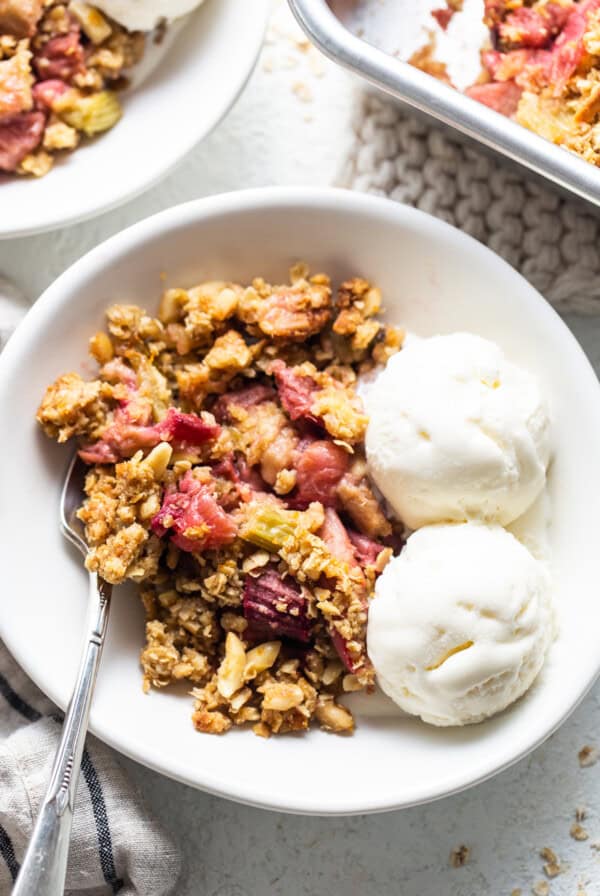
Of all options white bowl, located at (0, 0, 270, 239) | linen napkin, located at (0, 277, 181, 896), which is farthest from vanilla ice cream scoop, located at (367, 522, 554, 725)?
white bowl, located at (0, 0, 270, 239)

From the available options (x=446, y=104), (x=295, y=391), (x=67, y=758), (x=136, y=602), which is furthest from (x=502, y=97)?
(x=67, y=758)

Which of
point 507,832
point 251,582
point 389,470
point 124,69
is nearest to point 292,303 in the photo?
point 389,470

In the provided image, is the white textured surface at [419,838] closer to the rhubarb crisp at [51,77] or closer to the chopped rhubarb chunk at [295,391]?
the chopped rhubarb chunk at [295,391]

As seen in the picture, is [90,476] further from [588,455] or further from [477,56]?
[477,56]

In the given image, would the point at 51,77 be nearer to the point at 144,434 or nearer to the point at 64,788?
the point at 144,434

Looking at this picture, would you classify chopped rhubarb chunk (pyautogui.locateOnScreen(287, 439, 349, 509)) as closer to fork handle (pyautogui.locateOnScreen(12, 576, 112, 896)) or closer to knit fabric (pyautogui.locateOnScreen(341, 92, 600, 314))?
fork handle (pyautogui.locateOnScreen(12, 576, 112, 896))

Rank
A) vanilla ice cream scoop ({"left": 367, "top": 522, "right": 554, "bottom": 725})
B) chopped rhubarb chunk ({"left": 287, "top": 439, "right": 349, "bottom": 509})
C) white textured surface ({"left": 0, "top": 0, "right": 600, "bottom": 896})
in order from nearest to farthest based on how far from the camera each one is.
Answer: vanilla ice cream scoop ({"left": 367, "top": 522, "right": 554, "bottom": 725}) → chopped rhubarb chunk ({"left": 287, "top": 439, "right": 349, "bottom": 509}) → white textured surface ({"left": 0, "top": 0, "right": 600, "bottom": 896})

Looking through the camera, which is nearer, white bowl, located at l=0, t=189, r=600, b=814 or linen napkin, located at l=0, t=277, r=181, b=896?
white bowl, located at l=0, t=189, r=600, b=814
